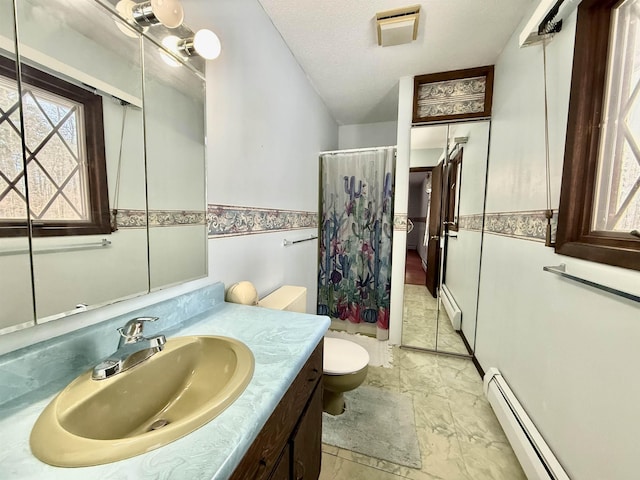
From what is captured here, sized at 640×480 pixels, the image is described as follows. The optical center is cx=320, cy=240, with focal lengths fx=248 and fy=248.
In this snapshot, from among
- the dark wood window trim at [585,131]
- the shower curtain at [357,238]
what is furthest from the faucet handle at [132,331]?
the shower curtain at [357,238]

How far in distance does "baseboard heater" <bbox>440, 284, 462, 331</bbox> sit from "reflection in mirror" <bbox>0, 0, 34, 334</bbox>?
2.48 meters

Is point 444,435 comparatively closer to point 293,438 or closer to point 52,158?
point 293,438

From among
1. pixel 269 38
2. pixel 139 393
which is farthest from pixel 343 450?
pixel 269 38

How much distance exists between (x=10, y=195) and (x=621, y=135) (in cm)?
175

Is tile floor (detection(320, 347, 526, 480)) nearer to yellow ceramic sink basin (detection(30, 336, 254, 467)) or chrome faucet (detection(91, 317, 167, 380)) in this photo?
yellow ceramic sink basin (detection(30, 336, 254, 467))

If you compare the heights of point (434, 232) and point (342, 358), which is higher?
point (434, 232)

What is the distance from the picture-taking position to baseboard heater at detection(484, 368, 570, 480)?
970 millimetres

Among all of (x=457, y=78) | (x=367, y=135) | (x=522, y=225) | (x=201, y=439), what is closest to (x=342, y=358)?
(x=201, y=439)

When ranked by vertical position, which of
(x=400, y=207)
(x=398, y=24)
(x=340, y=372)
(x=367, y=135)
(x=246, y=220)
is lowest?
(x=340, y=372)

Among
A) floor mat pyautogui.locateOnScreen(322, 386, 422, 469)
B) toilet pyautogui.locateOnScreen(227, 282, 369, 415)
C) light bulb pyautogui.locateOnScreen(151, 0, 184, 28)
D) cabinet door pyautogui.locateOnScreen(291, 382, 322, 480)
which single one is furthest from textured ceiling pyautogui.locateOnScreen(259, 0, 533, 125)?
floor mat pyautogui.locateOnScreen(322, 386, 422, 469)

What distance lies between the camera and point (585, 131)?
947mm

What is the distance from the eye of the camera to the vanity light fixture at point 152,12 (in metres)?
0.73

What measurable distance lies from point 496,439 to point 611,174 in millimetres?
1370

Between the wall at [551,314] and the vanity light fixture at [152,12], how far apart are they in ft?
4.92
